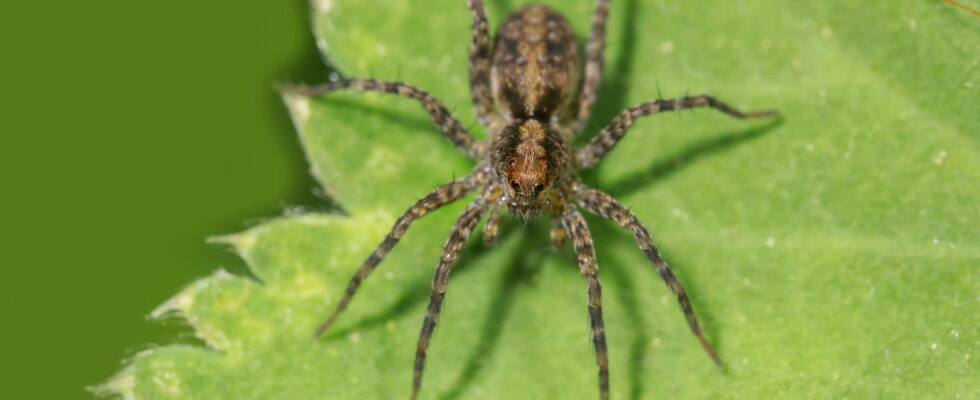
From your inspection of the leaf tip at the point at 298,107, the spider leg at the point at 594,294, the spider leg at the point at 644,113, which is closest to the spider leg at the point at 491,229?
the spider leg at the point at 594,294

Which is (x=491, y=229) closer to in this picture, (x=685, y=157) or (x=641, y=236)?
(x=641, y=236)

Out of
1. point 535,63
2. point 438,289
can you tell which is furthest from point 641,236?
point 535,63

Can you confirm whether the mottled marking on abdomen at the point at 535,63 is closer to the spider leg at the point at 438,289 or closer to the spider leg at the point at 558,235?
the spider leg at the point at 558,235

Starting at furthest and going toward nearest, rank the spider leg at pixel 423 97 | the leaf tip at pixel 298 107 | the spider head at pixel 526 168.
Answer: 1. the leaf tip at pixel 298 107
2. the spider leg at pixel 423 97
3. the spider head at pixel 526 168

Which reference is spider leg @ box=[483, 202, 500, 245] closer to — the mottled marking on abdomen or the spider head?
the spider head

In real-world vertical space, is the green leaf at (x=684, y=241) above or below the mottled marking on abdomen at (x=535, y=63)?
below

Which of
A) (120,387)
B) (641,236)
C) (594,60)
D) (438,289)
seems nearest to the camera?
(120,387)

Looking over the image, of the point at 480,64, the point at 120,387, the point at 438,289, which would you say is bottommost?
the point at 438,289
